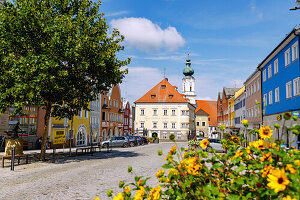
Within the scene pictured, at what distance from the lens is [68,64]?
1764cm

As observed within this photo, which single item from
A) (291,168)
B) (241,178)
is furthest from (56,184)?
(291,168)

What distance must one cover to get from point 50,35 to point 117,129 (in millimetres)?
41245

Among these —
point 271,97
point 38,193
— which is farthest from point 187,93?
point 38,193

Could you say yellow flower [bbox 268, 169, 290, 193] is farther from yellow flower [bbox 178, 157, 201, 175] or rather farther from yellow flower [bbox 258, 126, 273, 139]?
yellow flower [bbox 178, 157, 201, 175]

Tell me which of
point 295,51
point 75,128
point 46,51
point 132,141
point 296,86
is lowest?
point 132,141

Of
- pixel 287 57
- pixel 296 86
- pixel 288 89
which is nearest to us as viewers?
pixel 296 86

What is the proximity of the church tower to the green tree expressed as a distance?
72682 mm

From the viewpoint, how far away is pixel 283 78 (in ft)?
83.3

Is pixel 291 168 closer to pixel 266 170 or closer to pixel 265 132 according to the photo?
pixel 266 170

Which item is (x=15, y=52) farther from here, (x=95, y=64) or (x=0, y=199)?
(x=0, y=199)

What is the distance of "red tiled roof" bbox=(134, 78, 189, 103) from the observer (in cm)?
6731

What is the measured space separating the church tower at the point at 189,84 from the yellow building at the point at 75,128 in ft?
176

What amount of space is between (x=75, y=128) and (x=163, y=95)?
34499 mm

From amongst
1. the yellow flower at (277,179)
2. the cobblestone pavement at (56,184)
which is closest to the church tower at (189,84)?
the cobblestone pavement at (56,184)
